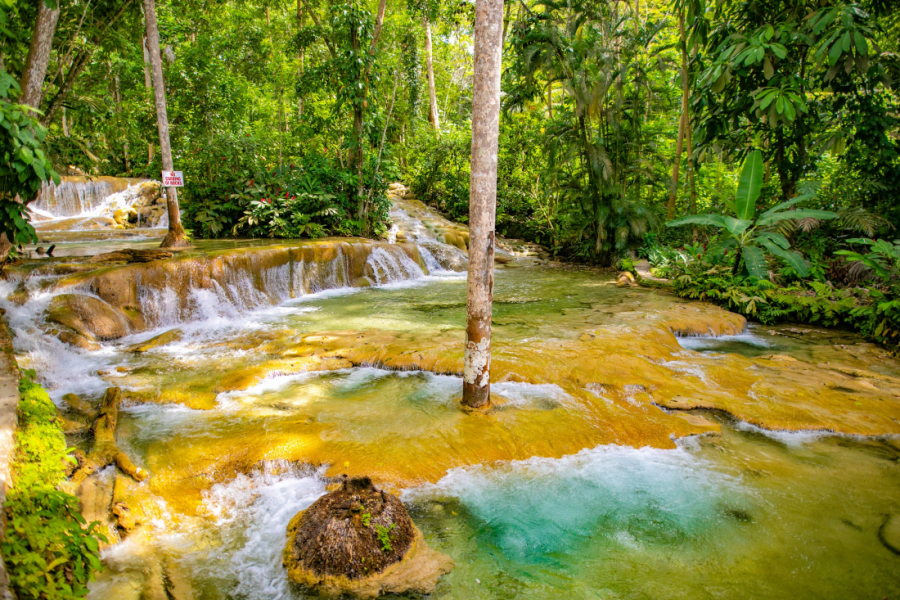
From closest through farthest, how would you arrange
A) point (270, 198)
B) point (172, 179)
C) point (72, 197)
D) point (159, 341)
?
1. point (159, 341)
2. point (172, 179)
3. point (270, 198)
4. point (72, 197)

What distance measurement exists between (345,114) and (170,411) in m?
12.7

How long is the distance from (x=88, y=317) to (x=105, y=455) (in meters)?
3.87

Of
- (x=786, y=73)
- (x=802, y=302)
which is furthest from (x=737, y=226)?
(x=786, y=73)

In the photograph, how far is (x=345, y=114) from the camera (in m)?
15.0

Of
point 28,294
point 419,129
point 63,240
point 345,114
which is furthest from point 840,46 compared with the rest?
point 63,240

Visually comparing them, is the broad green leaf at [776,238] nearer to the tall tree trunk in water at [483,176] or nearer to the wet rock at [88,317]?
the tall tree trunk in water at [483,176]

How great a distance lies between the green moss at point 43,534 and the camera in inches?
71.0

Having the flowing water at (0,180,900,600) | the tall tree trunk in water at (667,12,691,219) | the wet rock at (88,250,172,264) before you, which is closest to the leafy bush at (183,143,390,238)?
the wet rock at (88,250,172,264)

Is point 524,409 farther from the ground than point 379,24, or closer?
closer

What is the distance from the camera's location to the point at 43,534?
1.99 meters

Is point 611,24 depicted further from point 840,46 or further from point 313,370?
point 313,370

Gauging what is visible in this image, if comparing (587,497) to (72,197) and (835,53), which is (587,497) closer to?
(835,53)

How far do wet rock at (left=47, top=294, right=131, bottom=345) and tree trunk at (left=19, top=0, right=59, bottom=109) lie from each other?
2467 mm

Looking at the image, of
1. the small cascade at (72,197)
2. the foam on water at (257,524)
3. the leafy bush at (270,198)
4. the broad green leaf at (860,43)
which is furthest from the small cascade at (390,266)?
the small cascade at (72,197)
